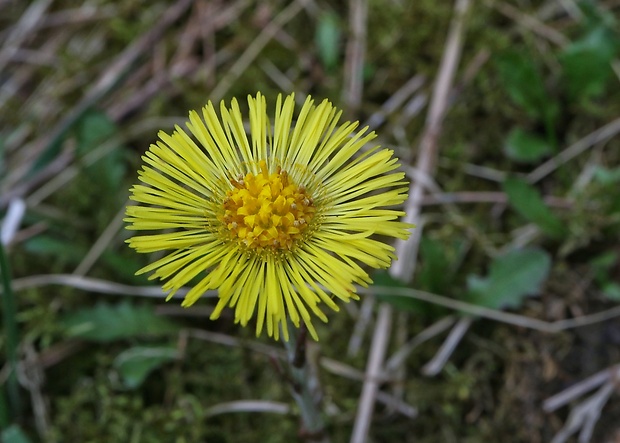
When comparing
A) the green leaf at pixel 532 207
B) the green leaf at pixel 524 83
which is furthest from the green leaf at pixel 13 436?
the green leaf at pixel 524 83

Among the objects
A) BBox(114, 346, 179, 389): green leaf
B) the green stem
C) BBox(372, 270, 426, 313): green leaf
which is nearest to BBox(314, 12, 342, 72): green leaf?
BBox(372, 270, 426, 313): green leaf

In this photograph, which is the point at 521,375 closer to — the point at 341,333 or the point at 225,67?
the point at 341,333

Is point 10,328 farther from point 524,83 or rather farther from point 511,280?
point 524,83

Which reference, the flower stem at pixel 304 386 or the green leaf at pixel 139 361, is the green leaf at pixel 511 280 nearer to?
the flower stem at pixel 304 386

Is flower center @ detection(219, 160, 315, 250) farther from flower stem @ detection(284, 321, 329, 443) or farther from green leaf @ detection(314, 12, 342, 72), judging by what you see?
green leaf @ detection(314, 12, 342, 72)

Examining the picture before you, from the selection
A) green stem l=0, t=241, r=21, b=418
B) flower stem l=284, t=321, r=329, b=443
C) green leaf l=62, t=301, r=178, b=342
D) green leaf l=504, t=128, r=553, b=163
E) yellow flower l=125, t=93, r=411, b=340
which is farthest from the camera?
green leaf l=504, t=128, r=553, b=163

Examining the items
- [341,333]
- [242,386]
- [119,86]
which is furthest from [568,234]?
[119,86]
